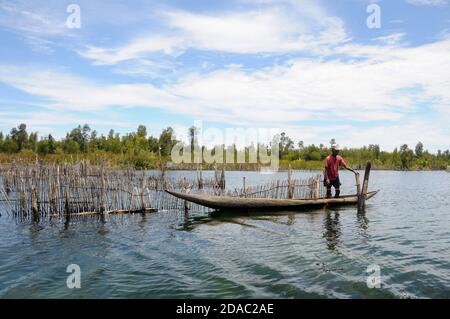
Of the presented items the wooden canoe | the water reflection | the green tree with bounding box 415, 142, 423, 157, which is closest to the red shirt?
the wooden canoe

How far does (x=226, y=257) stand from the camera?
7.92 metres

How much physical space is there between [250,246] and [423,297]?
387 cm

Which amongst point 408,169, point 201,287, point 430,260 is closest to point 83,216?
point 201,287

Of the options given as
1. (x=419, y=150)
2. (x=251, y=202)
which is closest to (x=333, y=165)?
(x=251, y=202)

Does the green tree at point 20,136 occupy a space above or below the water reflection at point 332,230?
above

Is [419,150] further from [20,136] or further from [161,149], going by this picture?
[20,136]

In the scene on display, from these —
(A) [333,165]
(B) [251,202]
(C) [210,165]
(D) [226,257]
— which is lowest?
(D) [226,257]

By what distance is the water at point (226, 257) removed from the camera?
6137 millimetres

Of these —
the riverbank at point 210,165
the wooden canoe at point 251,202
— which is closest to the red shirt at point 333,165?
the wooden canoe at point 251,202

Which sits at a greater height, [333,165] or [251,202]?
[333,165]

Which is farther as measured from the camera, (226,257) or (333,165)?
(333,165)

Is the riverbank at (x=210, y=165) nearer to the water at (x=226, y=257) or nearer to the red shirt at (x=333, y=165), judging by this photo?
the red shirt at (x=333, y=165)

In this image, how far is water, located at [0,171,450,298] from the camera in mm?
6137

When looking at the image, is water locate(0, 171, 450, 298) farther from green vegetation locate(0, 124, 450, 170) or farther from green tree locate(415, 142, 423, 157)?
green tree locate(415, 142, 423, 157)
